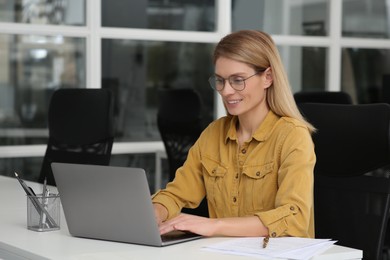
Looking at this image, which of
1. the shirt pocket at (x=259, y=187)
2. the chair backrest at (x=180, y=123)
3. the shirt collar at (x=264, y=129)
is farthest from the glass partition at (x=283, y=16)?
the shirt pocket at (x=259, y=187)

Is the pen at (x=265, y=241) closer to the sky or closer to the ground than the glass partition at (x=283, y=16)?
closer to the ground

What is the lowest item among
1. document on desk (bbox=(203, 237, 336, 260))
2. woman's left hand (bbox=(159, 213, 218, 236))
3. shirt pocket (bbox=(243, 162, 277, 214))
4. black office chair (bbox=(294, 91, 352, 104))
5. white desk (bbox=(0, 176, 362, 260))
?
white desk (bbox=(0, 176, 362, 260))

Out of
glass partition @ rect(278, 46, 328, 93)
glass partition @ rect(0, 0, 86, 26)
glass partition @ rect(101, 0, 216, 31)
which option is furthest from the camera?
glass partition @ rect(278, 46, 328, 93)

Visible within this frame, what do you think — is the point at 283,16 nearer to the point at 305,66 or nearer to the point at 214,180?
the point at 305,66

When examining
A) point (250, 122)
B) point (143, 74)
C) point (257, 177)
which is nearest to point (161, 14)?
point (143, 74)

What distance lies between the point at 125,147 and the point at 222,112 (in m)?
0.86

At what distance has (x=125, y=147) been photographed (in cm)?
602

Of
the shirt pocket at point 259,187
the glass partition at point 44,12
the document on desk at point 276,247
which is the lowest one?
the document on desk at point 276,247

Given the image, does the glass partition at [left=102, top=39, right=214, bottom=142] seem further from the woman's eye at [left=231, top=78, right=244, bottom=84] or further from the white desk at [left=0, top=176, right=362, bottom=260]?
the white desk at [left=0, top=176, right=362, bottom=260]

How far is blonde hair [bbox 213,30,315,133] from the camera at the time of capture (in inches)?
99.3

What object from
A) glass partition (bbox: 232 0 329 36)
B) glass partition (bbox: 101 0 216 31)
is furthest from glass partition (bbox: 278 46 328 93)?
glass partition (bbox: 101 0 216 31)

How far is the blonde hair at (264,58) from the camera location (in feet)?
8.28

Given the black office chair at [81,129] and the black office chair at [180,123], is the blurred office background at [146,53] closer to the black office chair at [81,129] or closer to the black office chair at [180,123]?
the black office chair at [180,123]

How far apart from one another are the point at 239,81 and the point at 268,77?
0.33 feet
